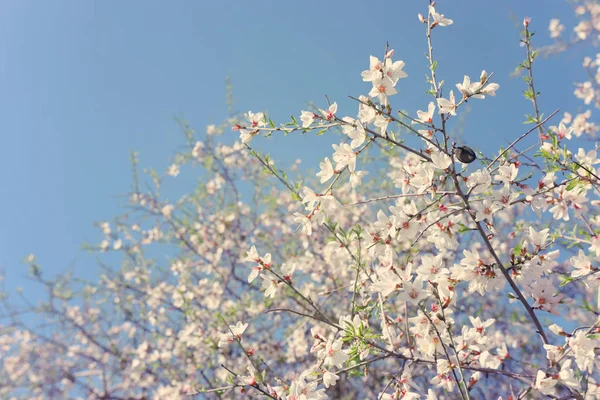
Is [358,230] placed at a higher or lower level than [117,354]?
lower

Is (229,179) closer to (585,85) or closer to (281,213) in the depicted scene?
(281,213)

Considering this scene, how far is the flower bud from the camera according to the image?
1937 millimetres

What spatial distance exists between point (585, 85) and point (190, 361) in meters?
6.98

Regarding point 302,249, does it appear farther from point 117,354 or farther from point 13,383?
point 13,383

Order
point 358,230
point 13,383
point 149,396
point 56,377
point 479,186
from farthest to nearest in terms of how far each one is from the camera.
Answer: point 13,383, point 56,377, point 149,396, point 358,230, point 479,186

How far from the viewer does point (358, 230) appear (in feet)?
7.58

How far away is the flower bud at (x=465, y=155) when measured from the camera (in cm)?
194

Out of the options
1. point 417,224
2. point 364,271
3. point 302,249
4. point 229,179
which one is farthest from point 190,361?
point 417,224

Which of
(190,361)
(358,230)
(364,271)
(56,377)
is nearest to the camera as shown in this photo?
(358,230)

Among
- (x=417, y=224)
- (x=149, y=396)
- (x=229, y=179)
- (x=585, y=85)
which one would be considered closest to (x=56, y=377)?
(x=149, y=396)

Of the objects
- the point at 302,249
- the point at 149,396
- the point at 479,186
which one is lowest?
the point at 479,186

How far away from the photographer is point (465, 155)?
1943 millimetres

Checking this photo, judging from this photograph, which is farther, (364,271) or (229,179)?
(229,179)

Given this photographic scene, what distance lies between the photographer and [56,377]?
7.25 metres
